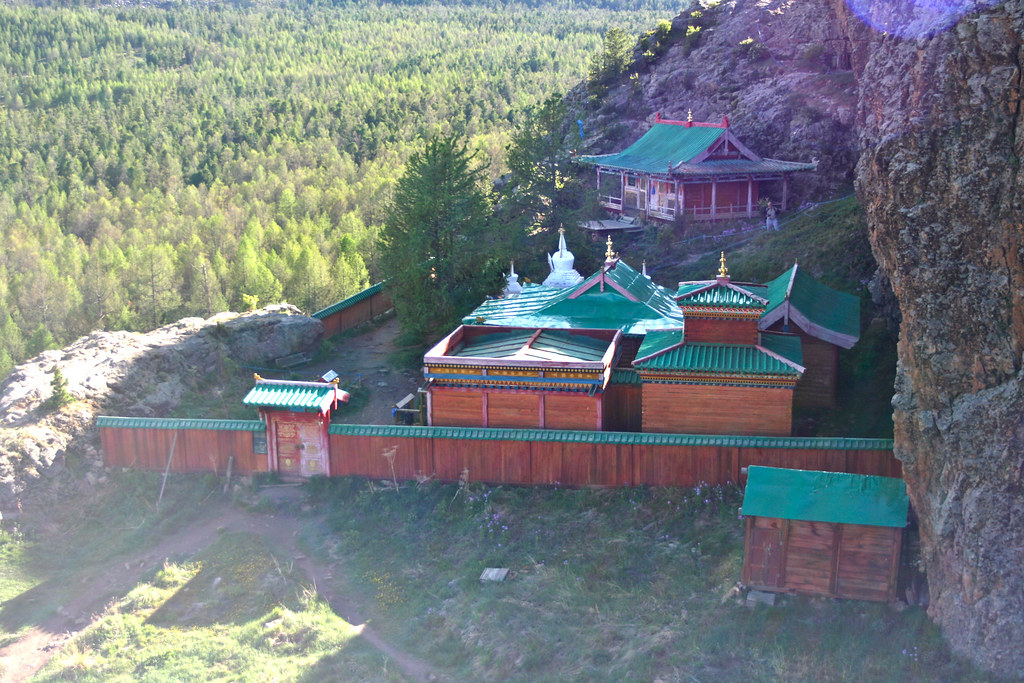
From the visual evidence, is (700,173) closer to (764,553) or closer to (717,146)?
(717,146)

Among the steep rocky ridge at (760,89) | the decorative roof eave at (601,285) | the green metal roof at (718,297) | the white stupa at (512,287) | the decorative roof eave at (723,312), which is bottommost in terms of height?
the white stupa at (512,287)

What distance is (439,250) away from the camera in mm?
29906

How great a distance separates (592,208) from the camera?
39.4 meters

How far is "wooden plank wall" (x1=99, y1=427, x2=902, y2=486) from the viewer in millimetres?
18641

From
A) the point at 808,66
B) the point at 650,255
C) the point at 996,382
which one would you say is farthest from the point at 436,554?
the point at 808,66

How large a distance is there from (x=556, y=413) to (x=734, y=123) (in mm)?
30006

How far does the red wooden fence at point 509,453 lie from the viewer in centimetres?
1853

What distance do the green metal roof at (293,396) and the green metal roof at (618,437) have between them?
714mm

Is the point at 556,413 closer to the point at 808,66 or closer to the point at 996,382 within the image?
the point at 996,382

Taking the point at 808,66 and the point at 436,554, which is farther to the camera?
the point at 808,66

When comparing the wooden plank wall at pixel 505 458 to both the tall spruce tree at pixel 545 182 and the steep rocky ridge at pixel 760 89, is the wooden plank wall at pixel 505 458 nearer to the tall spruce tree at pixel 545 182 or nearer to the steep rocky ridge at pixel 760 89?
the tall spruce tree at pixel 545 182

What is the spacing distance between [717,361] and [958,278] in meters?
7.98

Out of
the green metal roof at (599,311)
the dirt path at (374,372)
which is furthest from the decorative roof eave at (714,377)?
the dirt path at (374,372)

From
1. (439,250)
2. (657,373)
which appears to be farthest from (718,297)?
(439,250)
